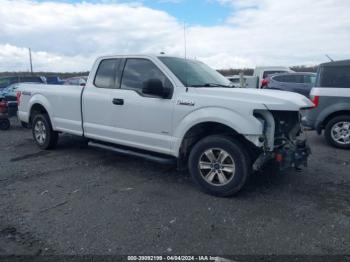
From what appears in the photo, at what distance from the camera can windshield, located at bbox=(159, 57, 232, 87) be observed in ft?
16.7

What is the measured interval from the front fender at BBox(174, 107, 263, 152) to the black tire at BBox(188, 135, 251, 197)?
0.25 m

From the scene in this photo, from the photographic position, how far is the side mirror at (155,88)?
4.74 m

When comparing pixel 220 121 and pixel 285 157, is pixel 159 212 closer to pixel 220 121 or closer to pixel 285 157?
pixel 220 121

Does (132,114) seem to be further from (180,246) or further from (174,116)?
(180,246)

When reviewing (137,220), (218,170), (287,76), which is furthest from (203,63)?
(287,76)

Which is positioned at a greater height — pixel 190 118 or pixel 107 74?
pixel 107 74

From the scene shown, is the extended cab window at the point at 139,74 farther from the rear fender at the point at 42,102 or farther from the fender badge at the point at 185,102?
the rear fender at the point at 42,102

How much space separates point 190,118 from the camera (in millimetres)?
4680

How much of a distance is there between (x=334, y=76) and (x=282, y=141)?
3.67 m

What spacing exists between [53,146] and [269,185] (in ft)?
15.5

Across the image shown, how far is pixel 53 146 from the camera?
736 cm

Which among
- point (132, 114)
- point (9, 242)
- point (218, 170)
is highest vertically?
point (132, 114)

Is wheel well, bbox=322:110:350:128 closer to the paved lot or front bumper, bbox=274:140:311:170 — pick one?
the paved lot

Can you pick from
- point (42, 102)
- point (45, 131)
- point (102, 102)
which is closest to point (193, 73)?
point (102, 102)
